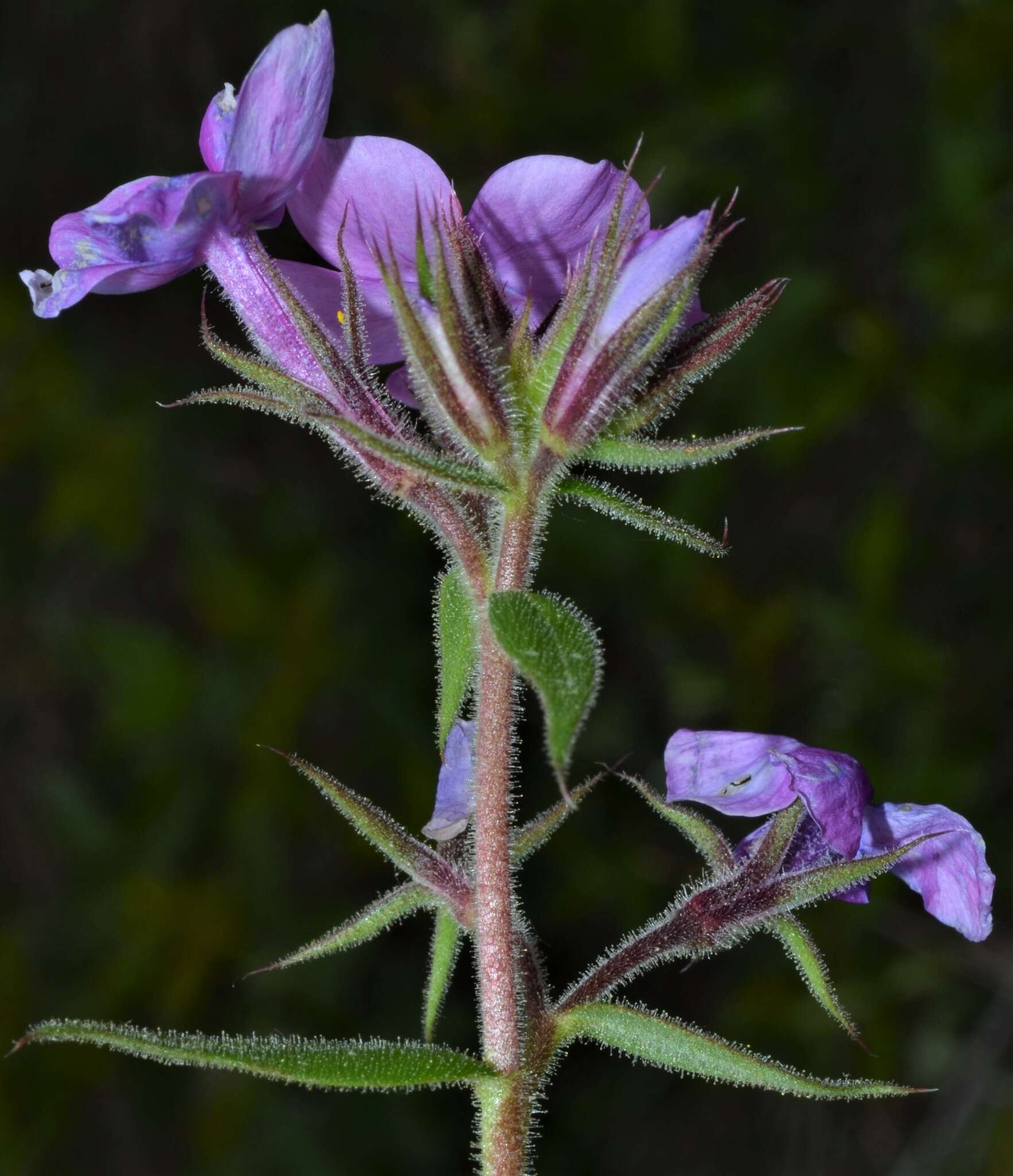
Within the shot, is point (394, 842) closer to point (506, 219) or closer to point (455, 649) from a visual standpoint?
point (455, 649)

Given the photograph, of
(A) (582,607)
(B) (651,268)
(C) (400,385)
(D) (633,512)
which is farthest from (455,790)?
(A) (582,607)

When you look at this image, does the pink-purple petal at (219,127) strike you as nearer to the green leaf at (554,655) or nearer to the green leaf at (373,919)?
the green leaf at (554,655)

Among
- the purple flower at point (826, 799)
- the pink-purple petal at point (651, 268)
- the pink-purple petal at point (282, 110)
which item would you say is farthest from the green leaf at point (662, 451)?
the pink-purple petal at point (282, 110)

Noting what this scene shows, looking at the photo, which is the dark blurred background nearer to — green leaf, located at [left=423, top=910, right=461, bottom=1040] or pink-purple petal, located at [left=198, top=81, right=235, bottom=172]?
green leaf, located at [left=423, top=910, right=461, bottom=1040]

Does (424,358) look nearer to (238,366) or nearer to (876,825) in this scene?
(238,366)

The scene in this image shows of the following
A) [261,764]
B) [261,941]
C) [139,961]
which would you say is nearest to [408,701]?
[261,764]
